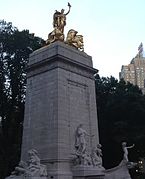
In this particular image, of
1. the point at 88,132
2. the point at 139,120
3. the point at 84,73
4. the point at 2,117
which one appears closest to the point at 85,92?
the point at 84,73

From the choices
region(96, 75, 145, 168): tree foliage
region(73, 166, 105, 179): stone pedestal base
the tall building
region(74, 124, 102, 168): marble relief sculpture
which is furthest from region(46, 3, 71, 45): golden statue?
the tall building

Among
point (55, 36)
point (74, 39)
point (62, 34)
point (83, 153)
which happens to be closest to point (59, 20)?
point (62, 34)

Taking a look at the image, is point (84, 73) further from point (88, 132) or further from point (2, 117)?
point (2, 117)

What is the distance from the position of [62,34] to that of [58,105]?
230 inches

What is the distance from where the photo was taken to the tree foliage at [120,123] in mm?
28844

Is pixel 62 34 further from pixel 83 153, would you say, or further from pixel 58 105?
pixel 83 153

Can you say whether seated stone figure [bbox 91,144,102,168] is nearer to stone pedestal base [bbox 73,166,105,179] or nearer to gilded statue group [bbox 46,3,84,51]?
stone pedestal base [bbox 73,166,105,179]

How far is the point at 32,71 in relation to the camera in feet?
76.0

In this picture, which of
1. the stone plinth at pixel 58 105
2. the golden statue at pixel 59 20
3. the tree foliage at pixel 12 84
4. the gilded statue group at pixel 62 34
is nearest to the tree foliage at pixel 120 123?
the stone plinth at pixel 58 105

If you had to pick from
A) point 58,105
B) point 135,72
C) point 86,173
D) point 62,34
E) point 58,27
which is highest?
point 135,72

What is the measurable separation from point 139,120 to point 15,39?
47.3 ft

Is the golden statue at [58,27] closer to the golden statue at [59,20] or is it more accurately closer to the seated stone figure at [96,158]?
the golden statue at [59,20]

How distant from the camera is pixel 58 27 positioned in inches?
917

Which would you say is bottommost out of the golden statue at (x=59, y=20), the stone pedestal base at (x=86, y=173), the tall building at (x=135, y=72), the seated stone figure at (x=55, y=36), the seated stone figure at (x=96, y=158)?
the stone pedestal base at (x=86, y=173)
